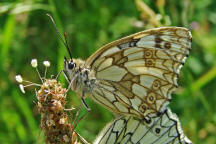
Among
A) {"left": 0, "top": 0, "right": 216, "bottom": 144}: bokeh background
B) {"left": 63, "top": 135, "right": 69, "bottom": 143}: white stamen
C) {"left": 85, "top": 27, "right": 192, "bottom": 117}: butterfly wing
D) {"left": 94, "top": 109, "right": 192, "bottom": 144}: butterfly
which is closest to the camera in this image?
{"left": 63, "top": 135, "right": 69, "bottom": 143}: white stamen

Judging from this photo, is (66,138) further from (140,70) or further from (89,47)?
(89,47)

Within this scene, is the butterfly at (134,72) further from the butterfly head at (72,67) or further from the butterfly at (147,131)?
the butterfly at (147,131)

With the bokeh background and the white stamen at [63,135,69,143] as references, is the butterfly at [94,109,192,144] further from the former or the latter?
the bokeh background

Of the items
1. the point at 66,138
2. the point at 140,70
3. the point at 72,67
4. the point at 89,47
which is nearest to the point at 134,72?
the point at 140,70

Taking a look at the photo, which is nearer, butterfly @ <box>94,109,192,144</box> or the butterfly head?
butterfly @ <box>94,109,192,144</box>

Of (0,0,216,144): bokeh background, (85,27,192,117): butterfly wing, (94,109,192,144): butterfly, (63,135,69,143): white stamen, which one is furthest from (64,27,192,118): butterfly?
(0,0,216,144): bokeh background

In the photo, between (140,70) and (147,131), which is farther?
(140,70)

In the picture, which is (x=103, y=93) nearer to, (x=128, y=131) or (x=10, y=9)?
(x=128, y=131)
